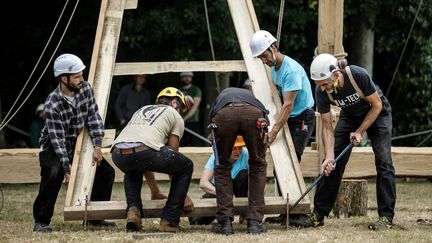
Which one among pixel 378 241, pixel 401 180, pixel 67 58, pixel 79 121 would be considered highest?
pixel 67 58

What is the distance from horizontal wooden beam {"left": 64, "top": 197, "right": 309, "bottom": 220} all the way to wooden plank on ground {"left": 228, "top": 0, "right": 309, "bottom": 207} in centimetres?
21

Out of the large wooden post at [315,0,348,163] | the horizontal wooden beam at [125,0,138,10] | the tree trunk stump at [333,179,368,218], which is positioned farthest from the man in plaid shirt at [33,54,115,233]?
the large wooden post at [315,0,348,163]

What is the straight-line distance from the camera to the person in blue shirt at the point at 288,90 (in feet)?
31.1

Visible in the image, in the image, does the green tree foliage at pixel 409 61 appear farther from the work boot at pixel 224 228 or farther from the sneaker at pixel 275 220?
the work boot at pixel 224 228

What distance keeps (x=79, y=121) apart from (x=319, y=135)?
11.3 feet

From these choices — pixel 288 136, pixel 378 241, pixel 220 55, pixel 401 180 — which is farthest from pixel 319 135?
pixel 220 55

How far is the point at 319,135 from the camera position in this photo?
11766mm

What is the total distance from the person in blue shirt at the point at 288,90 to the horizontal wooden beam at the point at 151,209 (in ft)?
1.47

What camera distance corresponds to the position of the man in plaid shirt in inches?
360

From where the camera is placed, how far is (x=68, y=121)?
931cm

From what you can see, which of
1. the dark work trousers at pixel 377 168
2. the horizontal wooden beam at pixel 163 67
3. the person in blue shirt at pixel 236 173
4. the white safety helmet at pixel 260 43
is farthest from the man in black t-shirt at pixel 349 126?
the horizontal wooden beam at pixel 163 67

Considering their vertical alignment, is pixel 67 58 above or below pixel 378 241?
above

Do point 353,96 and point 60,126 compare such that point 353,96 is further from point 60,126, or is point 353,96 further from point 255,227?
point 60,126

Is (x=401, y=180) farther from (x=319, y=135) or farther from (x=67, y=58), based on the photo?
(x=67, y=58)
